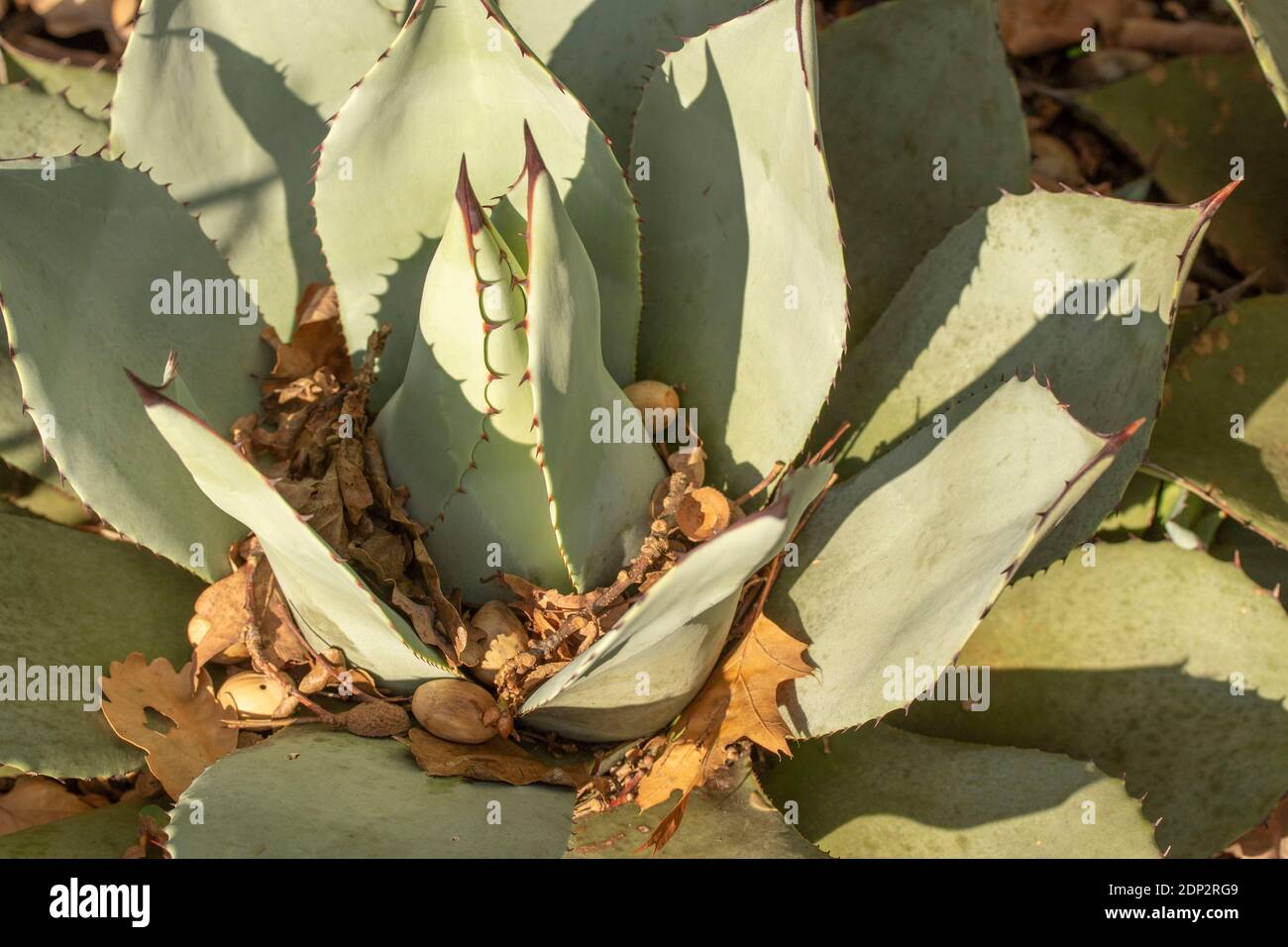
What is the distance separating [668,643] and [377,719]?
15.0 inches

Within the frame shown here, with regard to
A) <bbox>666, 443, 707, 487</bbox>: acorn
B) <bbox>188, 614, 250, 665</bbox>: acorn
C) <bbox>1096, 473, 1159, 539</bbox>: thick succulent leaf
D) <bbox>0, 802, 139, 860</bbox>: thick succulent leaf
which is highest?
<bbox>666, 443, 707, 487</bbox>: acorn

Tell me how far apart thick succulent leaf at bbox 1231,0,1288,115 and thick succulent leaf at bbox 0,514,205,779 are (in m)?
1.44

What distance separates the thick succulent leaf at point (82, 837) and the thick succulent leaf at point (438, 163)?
624mm

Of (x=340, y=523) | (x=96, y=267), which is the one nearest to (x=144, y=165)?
(x=96, y=267)

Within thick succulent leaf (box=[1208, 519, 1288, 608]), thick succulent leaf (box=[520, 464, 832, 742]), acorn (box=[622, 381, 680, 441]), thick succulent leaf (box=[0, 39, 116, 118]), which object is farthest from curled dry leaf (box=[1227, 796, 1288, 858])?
thick succulent leaf (box=[0, 39, 116, 118])

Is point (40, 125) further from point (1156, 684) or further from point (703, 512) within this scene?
point (1156, 684)

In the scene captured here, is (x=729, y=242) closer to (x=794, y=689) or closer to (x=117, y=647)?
(x=794, y=689)

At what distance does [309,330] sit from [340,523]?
1.28 feet

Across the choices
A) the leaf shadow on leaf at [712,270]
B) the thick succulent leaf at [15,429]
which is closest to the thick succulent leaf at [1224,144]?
the leaf shadow on leaf at [712,270]

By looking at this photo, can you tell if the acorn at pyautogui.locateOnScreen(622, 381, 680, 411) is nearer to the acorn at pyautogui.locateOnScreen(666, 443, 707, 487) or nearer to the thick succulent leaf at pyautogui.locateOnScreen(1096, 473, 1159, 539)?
the acorn at pyautogui.locateOnScreen(666, 443, 707, 487)

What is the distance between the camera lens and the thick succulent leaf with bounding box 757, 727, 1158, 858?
4.56ft

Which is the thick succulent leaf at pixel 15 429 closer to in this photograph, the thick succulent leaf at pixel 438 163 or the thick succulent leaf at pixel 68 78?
the thick succulent leaf at pixel 438 163

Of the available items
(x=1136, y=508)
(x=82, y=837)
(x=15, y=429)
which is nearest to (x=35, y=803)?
(x=82, y=837)

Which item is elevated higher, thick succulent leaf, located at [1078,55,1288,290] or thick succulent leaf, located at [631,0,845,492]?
thick succulent leaf, located at [1078,55,1288,290]
